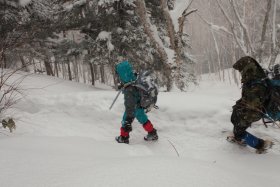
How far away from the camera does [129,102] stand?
16.8 feet

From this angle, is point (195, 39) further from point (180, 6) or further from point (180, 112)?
point (180, 112)

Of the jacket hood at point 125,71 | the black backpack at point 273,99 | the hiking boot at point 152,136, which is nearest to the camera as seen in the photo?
the black backpack at point 273,99

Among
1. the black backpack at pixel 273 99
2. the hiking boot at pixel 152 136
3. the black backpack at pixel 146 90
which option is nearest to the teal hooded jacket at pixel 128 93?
the black backpack at pixel 146 90

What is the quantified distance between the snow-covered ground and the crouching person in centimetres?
27

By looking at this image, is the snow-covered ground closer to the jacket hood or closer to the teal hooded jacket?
the teal hooded jacket

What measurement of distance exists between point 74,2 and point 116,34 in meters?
2.22

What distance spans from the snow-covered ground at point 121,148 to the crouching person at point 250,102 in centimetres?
27

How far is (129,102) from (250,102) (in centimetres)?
204

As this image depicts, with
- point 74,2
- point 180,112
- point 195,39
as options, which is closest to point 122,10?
point 74,2

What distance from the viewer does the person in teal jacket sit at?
5129 mm

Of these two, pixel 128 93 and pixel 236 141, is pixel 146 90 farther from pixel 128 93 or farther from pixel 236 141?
pixel 236 141

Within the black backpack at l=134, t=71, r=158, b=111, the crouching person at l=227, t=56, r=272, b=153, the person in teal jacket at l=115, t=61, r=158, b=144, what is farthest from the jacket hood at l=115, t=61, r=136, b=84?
the crouching person at l=227, t=56, r=272, b=153

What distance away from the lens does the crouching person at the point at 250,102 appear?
13.9 feet

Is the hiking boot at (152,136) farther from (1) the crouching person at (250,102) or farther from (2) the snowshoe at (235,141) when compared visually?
(1) the crouching person at (250,102)
